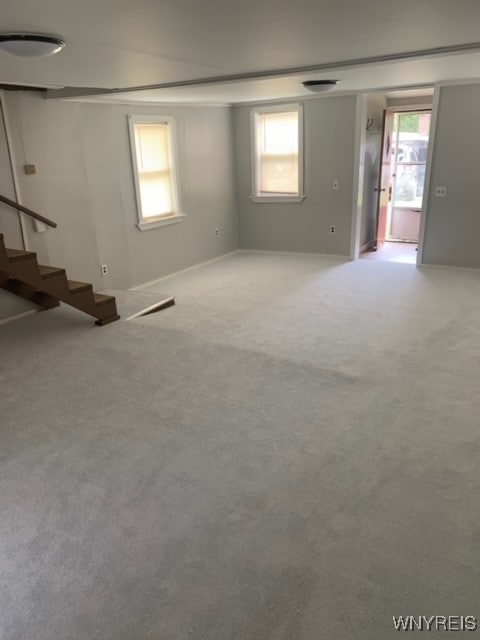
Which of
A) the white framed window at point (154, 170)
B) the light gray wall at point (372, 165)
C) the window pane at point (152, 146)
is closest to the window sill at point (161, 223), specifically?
the white framed window at point (154, 170)

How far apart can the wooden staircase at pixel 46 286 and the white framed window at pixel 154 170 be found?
158 centimetres

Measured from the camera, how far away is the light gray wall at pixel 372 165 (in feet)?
22.2

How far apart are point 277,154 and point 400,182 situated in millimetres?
2404

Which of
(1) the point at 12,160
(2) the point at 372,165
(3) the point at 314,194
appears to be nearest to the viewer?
(1) the point at 12,160

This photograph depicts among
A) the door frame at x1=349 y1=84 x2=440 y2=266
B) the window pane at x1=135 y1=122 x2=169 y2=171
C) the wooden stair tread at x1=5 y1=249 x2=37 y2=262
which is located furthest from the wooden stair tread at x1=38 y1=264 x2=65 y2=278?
the door frame at x1=349 y1=84 x2=440 y2=266

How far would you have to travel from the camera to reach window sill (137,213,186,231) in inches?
222

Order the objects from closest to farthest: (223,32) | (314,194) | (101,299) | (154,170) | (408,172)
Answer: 1. (223,32)
2. (101,299)
3. (154,170)
4. (314,194)
5. (408,172)

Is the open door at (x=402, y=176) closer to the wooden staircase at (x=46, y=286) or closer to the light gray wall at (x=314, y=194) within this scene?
the light gray wall at (x=314, y=194)

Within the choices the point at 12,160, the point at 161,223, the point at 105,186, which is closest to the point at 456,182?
the point at 161,223

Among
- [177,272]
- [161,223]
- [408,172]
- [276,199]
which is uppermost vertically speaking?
[408,172]

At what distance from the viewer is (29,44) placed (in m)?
2.07

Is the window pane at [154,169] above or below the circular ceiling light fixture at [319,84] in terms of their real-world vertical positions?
below

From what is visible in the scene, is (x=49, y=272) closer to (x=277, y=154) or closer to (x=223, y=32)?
(x=223, y=32)

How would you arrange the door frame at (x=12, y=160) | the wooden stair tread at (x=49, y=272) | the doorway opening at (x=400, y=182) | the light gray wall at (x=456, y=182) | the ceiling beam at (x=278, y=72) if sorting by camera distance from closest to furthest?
→ the ceiling beam at (x=278, y=72)
the wooden stair tread at (x=49, y=272)
the door frame at (x=12, y=160)
the light gray wall at (x=456, y=182)
the doorway opening at (x=400, y=182)
